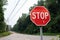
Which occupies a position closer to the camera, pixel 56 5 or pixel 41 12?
pixel 41 12

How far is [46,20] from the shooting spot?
670 cm

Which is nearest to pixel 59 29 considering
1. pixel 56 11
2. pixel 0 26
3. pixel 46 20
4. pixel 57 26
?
pixel 57 26

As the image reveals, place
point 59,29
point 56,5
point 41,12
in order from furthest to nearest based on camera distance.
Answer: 1. point 56,5
2. point 59,29
3. point 41,12

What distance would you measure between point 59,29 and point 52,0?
1261cm

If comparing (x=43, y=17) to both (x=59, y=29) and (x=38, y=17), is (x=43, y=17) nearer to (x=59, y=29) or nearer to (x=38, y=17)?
(x=38, y=17)

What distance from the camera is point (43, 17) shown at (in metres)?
6.64

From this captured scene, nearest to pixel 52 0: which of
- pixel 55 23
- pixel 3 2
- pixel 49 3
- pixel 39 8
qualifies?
pixel 49 3

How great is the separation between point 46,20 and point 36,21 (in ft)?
0.90

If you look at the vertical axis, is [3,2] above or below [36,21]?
above

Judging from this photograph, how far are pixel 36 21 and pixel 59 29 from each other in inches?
2514

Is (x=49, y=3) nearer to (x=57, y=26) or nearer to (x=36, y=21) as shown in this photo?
(x=57, y=26)

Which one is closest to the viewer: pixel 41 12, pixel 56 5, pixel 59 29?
pixel 41 12

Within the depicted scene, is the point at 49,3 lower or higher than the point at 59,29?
higher

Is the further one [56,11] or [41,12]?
[56,11]
